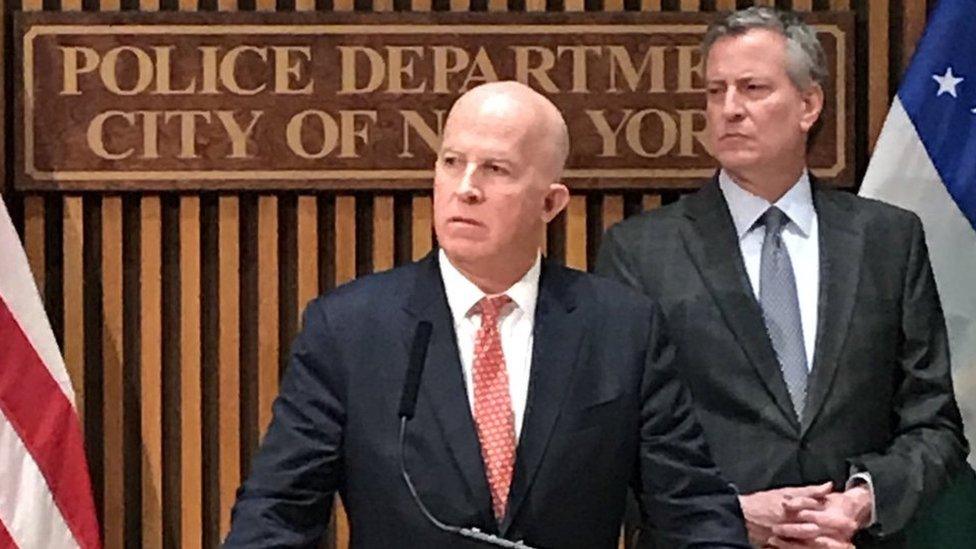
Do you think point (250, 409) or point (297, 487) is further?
point (250, 409)

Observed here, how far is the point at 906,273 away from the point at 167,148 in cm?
171

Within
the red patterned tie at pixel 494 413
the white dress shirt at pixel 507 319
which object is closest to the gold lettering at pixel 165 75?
the white dress shirt at pixel 507 319

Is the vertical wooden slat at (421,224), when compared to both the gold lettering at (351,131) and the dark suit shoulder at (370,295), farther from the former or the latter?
the dark suit shoulder at (370,295)

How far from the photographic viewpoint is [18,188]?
364 cm

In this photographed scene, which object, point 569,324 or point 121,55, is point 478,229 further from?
point 121,55

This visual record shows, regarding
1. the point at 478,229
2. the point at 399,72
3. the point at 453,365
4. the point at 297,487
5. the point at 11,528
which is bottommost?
the point at 11,528

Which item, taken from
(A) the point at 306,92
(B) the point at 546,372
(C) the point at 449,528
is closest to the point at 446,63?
(A) the point at 306,92

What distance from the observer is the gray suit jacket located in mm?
2715

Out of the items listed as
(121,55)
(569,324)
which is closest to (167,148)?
(121,55)

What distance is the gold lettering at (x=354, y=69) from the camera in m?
3.69

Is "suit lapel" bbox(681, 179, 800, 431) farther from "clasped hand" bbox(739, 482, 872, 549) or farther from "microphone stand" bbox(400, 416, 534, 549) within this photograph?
"microphone stand" bbox(400, 416, 534, 549)

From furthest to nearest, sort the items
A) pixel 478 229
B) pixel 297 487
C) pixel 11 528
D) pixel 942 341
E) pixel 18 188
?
1. pixel 18 188
2. pixel 11 528
3. pixel 942 341
4. pixel 478 229
5. pixel 297 487

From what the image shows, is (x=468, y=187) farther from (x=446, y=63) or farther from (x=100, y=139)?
(x=100, y=139)

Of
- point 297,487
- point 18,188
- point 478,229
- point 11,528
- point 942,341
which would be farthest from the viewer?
point 18,188
